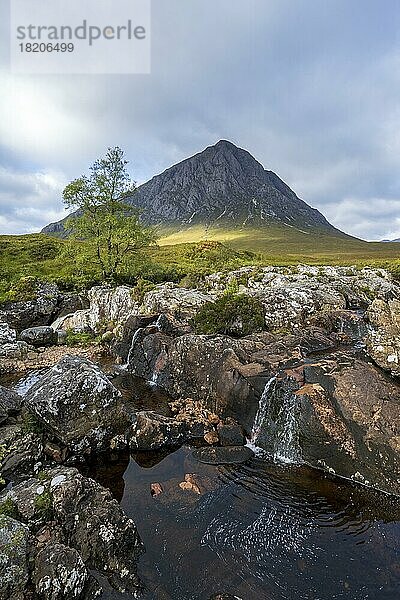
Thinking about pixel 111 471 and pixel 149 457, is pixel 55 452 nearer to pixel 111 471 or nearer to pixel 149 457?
pixel 111 471

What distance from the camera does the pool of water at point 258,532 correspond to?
9531 mm

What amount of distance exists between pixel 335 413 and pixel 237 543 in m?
6.76

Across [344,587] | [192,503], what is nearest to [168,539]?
[192,503]

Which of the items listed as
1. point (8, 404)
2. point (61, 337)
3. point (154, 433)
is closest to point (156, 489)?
point (154, 433)

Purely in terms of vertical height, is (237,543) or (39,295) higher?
(39,295)

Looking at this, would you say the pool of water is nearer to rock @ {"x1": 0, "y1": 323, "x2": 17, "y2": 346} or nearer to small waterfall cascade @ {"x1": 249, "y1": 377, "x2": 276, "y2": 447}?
small waterfall cascade @ {"x1": 249, "y1": 377, "x2": 276, "y2": 447}

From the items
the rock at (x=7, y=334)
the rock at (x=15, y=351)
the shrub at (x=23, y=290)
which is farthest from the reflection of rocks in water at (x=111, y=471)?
the shrub at (x=23, y=290)

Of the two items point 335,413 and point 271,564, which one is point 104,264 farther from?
point 271,564

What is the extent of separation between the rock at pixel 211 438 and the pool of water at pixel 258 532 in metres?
1.58

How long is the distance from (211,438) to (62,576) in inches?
354

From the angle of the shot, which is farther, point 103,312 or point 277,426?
point 103,312

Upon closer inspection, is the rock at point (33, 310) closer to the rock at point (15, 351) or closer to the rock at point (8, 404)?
the rock at point (15, 351)

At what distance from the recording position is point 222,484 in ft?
44.9

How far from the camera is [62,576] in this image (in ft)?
28.0
